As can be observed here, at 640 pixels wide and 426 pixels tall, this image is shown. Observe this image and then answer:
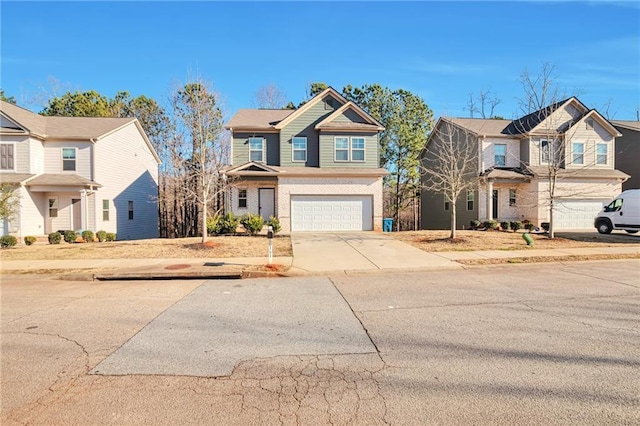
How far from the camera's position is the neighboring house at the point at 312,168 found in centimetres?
2106

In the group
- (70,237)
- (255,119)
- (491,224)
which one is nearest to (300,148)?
(255,119)

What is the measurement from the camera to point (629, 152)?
28047mm

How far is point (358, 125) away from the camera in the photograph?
72.4 ft

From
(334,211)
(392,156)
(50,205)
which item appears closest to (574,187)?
(392,156)

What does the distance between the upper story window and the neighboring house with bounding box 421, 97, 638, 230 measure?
6.49m

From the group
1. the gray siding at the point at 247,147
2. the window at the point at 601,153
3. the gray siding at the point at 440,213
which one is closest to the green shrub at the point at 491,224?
the gray siding at the point at 440,213

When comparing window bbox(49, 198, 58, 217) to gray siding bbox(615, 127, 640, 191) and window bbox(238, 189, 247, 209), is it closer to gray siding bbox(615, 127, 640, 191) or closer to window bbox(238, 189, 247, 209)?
window bbox(238, 189, 247, 209)

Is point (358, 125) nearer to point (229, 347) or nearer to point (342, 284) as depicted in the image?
point (342, 284)

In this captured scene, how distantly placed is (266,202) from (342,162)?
549 cm

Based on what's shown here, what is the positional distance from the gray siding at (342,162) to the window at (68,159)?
51.4 feet

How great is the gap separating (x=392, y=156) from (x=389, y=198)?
245 inches

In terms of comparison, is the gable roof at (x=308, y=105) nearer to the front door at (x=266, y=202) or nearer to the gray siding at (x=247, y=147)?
the gray siding at (x=247, y=147)

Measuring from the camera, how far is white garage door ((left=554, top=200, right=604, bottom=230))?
23.8m

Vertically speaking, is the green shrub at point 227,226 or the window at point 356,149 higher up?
the window at point 356,149
